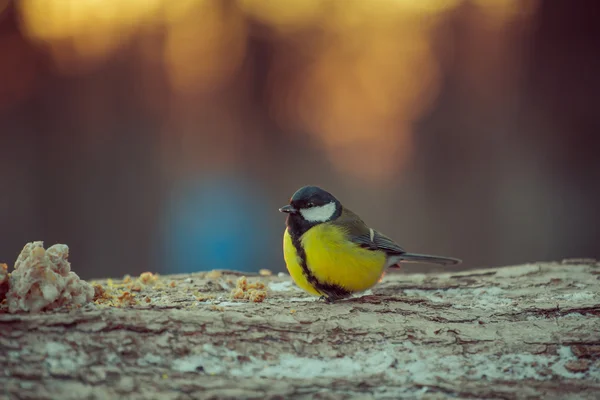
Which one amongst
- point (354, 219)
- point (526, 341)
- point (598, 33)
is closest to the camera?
point (526, 341)

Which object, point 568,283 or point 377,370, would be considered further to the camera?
point 568,283

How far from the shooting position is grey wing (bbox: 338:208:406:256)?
2.64 m

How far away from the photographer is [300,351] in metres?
1.90

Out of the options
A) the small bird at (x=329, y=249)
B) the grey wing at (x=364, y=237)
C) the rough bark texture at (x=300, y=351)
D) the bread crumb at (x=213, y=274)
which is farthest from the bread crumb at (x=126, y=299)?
the grey wing at (x=364, y=237)

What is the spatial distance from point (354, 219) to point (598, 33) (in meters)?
4.04

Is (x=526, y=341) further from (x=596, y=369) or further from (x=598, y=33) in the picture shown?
(x=598, y=33)

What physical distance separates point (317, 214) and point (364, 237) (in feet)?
0.79

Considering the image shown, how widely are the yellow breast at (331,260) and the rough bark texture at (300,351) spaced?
145 mm

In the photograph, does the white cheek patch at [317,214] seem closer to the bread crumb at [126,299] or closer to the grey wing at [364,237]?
the grey wing at [364,237]

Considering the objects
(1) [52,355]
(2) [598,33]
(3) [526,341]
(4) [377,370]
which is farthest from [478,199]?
(1) [52,355]

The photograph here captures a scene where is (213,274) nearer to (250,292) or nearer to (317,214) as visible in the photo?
(250,292)

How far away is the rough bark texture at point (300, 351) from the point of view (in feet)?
5.48

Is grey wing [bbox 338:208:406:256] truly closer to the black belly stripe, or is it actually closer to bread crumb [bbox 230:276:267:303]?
the black belly stripe

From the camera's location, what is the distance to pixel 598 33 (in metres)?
5.44
